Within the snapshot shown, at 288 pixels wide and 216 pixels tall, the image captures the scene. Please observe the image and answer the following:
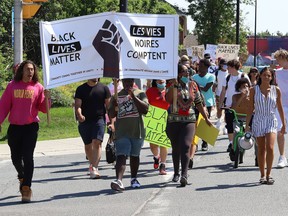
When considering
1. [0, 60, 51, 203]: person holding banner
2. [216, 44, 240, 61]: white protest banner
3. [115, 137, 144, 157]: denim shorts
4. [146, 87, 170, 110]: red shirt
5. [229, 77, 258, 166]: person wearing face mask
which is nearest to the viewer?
[0, 60, 51, 203]: person holding banner

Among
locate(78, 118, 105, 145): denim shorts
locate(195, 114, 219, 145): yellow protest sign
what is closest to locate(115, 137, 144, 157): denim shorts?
locate(78, 118, 105, 145): denim shorts

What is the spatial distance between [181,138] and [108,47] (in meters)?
1.76

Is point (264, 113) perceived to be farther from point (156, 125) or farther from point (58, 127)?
point (58, 127)

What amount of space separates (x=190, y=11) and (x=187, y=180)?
78.1 meters

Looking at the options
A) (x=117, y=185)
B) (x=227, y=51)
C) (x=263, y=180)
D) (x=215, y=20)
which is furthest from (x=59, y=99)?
(x=215, y=20)

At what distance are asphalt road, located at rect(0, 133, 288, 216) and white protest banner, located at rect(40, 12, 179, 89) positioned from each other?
58.5 inches

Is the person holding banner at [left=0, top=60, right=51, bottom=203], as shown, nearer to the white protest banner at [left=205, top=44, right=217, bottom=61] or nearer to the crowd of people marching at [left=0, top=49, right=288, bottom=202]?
the crowd of people marching at [left=0, top=49, right=288, bottom=202]

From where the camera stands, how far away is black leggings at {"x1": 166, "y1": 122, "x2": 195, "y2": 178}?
11.8m

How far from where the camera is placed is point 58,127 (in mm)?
22094

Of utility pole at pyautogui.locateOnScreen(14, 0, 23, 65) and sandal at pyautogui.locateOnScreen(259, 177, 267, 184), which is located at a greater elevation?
utility pole at pyautogui.locateOnScreen(14, 0, 23, 65)

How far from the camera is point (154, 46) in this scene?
11.3 meters

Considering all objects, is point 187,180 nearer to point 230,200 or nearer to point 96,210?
point 230,200

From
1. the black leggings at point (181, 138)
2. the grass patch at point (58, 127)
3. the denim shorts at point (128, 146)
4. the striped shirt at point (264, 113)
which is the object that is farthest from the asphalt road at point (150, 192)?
the grass patch at point (58, 127)

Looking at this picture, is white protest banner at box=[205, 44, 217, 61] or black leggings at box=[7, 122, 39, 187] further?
white protest banner at box=[205, 44, 217, 61]
